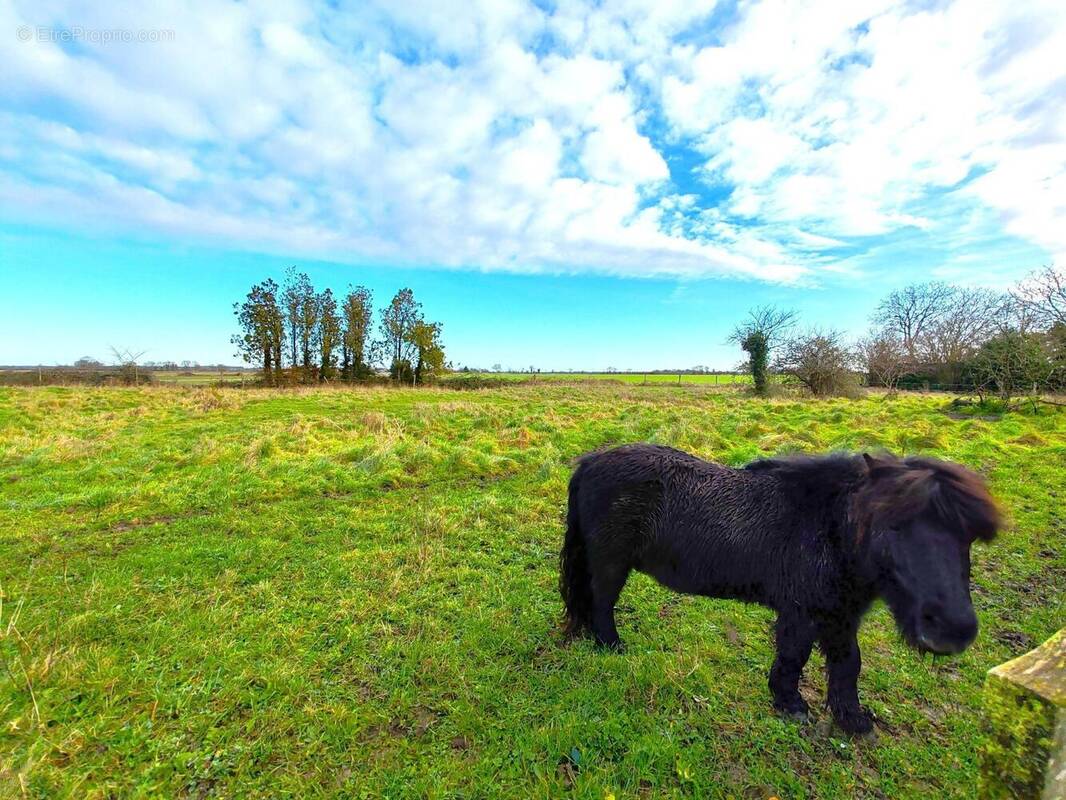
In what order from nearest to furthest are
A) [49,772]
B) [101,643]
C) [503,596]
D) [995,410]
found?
1. [49,772]
2. [101,643]
3. [503,596]
4. [995,410]

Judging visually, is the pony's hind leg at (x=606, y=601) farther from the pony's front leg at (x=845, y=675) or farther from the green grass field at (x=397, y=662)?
the pony's front leg at (x=845, y=675)

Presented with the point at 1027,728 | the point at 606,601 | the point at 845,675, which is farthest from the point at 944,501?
the point at 606,601

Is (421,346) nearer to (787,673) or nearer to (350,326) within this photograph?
(350,326)

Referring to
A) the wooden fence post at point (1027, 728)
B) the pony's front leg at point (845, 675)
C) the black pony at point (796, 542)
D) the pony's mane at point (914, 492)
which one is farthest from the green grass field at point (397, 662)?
the pony's mane at point (914, 492)

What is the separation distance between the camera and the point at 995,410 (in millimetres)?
16984

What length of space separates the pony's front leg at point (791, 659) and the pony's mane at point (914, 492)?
31.4 inches

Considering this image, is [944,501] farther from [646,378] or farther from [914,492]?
[646,378]

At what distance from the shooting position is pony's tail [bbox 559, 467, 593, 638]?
3.77 m

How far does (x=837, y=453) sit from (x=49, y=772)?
519 cm

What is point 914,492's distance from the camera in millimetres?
2299

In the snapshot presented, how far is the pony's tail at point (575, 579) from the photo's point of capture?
377 cm

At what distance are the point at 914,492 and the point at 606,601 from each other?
90.7 inches

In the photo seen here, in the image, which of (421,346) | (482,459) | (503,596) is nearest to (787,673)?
(503,596)

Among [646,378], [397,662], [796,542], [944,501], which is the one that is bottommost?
[397,662]
